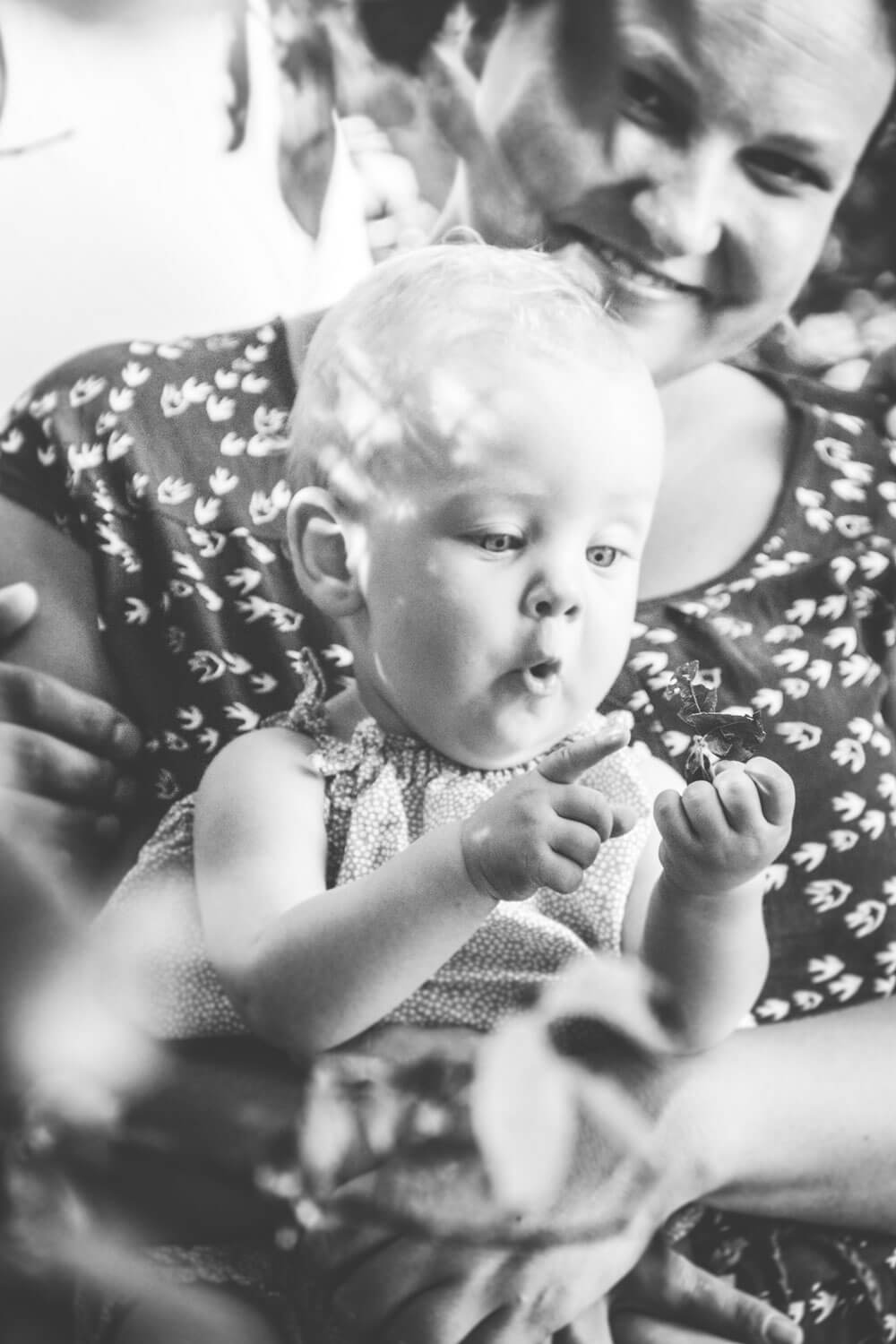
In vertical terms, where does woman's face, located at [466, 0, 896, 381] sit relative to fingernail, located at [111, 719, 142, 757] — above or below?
above

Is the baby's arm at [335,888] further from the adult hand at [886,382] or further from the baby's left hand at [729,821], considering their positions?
the adult hand at [886,382]

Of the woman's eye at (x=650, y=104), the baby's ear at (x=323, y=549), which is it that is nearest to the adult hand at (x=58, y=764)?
the baby's ear at (x=323, y=549)

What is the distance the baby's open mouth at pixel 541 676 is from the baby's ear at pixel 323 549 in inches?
3.1

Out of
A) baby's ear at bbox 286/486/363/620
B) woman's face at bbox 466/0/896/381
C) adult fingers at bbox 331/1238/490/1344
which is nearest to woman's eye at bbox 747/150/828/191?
woman's face at bbox 466/0/896/381

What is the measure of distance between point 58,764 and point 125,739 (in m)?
0.03

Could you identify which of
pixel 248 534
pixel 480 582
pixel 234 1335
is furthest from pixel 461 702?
pixel 234 1335

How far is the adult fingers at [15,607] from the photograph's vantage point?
581mm

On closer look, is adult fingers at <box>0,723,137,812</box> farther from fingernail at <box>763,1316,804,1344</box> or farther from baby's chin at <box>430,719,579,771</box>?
fingernail at <box>763,1316,804,1344</box>

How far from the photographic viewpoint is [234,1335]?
50cm

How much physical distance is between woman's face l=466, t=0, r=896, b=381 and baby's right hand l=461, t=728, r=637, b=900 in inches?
7.9

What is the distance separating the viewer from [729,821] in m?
0.42

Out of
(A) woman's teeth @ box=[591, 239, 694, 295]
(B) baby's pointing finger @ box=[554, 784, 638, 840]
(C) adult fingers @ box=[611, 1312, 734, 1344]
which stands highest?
(A) woman's teeth @ box=[591, 239, 694, 295]

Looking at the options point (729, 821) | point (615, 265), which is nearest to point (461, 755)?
point (729, 821)

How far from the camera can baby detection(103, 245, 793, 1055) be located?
1.45 ft
